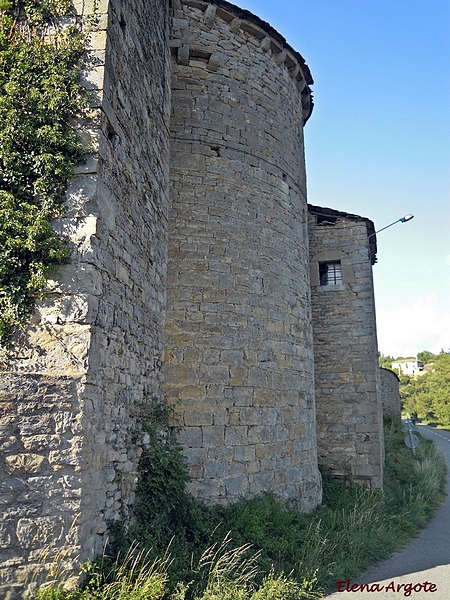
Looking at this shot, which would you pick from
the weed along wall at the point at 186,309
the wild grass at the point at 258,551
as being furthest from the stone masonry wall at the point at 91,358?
the wild grass at the point at 258,551

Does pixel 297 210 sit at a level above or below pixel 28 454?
above

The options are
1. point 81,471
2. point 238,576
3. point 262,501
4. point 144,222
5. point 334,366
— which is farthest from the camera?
point 334,366

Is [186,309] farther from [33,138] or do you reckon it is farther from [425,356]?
[425,356]

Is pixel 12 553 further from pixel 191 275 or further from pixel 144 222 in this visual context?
pixel 191 275

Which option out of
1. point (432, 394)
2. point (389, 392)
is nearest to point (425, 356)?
point (432, 394)

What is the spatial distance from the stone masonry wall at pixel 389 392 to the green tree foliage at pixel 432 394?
1071 inches

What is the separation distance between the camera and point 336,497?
8.67m

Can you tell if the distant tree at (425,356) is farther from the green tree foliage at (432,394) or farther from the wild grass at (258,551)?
the wild grass at (258,551)

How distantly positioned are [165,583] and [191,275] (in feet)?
12.3

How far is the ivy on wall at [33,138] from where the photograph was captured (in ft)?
11.9

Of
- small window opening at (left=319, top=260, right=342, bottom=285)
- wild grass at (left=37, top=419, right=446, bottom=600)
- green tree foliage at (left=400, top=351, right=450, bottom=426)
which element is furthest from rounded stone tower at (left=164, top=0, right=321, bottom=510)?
green tree foliage at (left=400, top=351, right=450, bottom=426)

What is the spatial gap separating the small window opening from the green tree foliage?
127 ft

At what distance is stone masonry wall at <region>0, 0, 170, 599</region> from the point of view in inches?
132

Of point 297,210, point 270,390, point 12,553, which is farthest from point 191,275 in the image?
point 12,553
